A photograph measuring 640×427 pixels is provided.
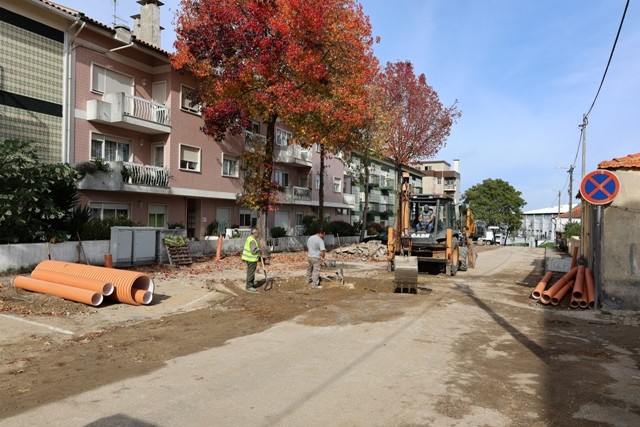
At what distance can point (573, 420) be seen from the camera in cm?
470

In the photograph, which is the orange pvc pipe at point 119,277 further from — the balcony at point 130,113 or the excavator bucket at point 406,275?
the balcony at point 130,113

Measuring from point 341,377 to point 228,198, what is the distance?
21.7 meters

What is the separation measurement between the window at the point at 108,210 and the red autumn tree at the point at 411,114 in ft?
61.9

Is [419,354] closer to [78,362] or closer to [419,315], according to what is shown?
[419,315]

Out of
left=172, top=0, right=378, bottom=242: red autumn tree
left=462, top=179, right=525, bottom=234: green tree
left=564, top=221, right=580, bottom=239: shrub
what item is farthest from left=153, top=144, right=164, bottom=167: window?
left=462, top=179, right=525, bottom=234: green tree

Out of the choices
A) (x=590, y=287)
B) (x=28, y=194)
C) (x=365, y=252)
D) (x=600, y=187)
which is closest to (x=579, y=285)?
(x=590, y=287)

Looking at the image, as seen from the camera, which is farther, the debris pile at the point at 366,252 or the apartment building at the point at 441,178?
the apartment building at the point at 441,178

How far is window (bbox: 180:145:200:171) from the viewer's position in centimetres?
2380

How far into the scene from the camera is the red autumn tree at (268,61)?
1900 cm

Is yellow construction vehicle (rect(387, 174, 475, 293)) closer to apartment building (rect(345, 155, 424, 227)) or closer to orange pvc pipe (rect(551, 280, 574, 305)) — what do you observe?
orange pvc pipe (rect(551, 280, 574, 305))

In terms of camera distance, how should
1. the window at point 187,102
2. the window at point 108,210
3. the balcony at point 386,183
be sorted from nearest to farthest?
the window at point 108,210, the window at point 187,102, the balcony at point 386,183

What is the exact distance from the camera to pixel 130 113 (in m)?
20.4

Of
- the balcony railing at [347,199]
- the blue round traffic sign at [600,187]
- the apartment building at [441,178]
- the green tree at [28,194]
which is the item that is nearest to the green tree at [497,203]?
the apartment building at [441,178]

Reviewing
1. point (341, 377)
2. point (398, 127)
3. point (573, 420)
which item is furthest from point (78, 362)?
point (398, 127)
